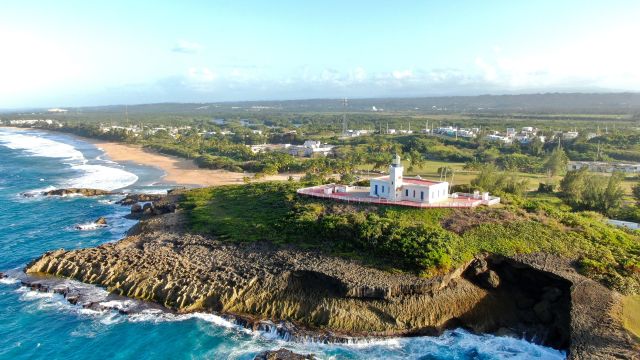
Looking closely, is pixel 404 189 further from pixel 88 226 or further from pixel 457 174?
pixel 457 174

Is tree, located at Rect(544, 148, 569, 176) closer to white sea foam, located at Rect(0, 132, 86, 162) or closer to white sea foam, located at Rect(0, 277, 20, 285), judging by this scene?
white sea foam, located at Rect(0, 277, 20, 285)

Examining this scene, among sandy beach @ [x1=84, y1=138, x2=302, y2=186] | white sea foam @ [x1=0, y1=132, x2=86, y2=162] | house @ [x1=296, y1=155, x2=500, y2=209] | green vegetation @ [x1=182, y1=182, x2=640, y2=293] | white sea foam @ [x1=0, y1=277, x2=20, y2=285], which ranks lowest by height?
white sea foam @ [x1=0, y1=277, x2=20, y2=285]

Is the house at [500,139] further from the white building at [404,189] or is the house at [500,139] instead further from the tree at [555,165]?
the white building at [404,189]

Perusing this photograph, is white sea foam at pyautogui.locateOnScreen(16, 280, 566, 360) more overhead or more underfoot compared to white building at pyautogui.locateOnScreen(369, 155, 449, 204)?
more underfoot

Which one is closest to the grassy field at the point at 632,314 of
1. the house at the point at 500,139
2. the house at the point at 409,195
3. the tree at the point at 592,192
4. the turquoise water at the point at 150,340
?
the turquoise water at the point at 150,340

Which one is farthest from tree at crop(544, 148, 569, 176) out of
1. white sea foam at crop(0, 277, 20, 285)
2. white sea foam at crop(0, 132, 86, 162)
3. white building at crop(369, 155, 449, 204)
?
white sea foam at crop(0, 132, 86, 162)

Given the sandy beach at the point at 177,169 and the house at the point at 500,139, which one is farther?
the house at the point at 500,139
